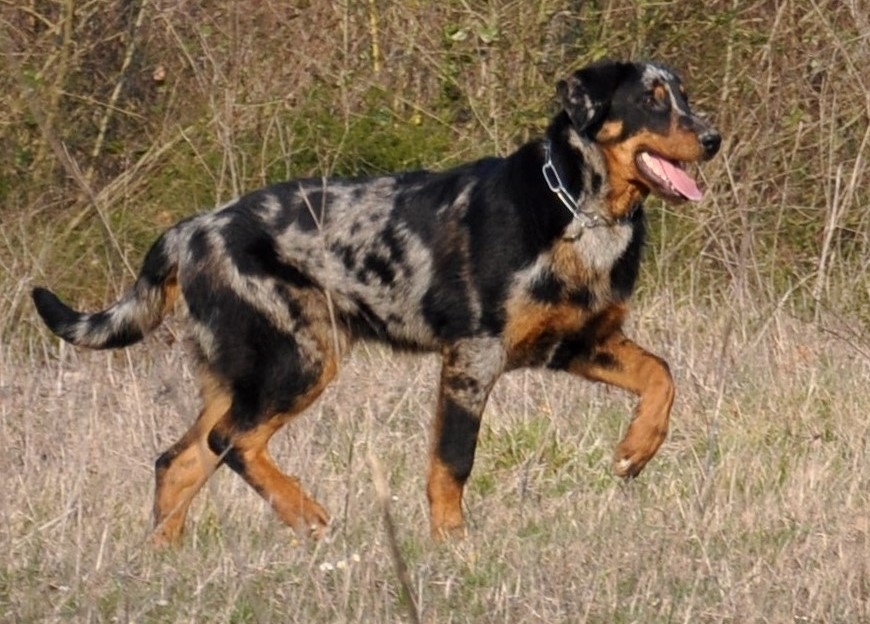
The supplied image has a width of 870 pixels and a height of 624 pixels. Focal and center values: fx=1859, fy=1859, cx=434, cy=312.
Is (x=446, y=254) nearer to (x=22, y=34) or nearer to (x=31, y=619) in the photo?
(x=31, y=619)

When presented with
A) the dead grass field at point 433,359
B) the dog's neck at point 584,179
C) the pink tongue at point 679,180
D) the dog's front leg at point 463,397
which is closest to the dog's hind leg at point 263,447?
the dead grass field at point 433,359

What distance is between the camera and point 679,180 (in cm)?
689

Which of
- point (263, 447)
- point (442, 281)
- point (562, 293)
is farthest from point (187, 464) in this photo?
point (562, 293)

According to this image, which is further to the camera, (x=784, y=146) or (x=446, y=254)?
(x=784, y=146)

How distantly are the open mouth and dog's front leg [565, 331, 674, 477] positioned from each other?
0.56 metres

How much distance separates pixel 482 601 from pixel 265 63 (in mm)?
7391

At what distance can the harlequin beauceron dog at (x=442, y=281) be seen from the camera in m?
6.71

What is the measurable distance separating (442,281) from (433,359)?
1.97 metres

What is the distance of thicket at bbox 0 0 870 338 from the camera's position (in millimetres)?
11102

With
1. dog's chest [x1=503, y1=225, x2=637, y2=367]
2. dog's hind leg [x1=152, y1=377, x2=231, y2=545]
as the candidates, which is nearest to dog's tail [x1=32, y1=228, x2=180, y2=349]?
dog's hind leg [x1=152, y1=377, x2=231, y2=545]

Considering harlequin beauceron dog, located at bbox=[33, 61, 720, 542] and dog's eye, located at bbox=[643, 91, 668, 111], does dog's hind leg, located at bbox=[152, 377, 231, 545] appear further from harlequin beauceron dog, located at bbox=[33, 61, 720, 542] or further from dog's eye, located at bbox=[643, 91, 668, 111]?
dog's eye, located at bbox=[643, 91, 668, 111]

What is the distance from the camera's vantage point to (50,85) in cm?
1143

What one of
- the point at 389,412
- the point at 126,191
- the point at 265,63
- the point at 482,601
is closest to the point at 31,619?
the point at 482,601

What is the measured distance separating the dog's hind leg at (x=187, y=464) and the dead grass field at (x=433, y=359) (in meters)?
0.11
